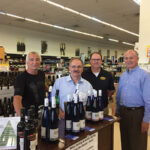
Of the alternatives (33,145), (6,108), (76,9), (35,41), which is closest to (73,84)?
(33,145)

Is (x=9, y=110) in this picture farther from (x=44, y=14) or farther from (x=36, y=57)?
(x=44, y=14)

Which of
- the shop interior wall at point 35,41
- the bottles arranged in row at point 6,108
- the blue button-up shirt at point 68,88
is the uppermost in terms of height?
the shop interior wall at point 35,41

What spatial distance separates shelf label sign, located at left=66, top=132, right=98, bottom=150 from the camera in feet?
4.69

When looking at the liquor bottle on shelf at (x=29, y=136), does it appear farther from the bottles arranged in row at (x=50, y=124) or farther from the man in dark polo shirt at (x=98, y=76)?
the man in dark polo shirt at (x=98, y=76)

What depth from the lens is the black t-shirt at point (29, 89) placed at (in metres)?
2.15

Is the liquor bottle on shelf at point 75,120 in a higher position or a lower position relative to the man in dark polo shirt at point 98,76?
lower

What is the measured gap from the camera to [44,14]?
7527 mm

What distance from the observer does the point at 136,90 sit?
7.78ft

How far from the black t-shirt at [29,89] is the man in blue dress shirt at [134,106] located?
1209 mm

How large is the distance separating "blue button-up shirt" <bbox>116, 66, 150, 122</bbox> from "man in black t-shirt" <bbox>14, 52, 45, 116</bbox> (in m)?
1.19

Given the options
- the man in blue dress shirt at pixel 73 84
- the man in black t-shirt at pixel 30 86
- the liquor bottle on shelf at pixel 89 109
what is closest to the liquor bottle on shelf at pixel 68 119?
the liquor bottle on shelf at pixel 89 109

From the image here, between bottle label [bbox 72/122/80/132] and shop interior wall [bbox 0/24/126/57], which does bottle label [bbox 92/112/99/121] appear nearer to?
bottle label [bbox 72/122/80/132]

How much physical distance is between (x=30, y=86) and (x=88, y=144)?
3.65ft

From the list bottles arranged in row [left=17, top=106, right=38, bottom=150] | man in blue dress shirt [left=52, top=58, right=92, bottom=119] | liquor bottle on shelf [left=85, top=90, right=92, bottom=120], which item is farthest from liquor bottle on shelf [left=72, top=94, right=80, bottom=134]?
man in blue dress shirt [left=52, top=58, right=92, bottom=119]
